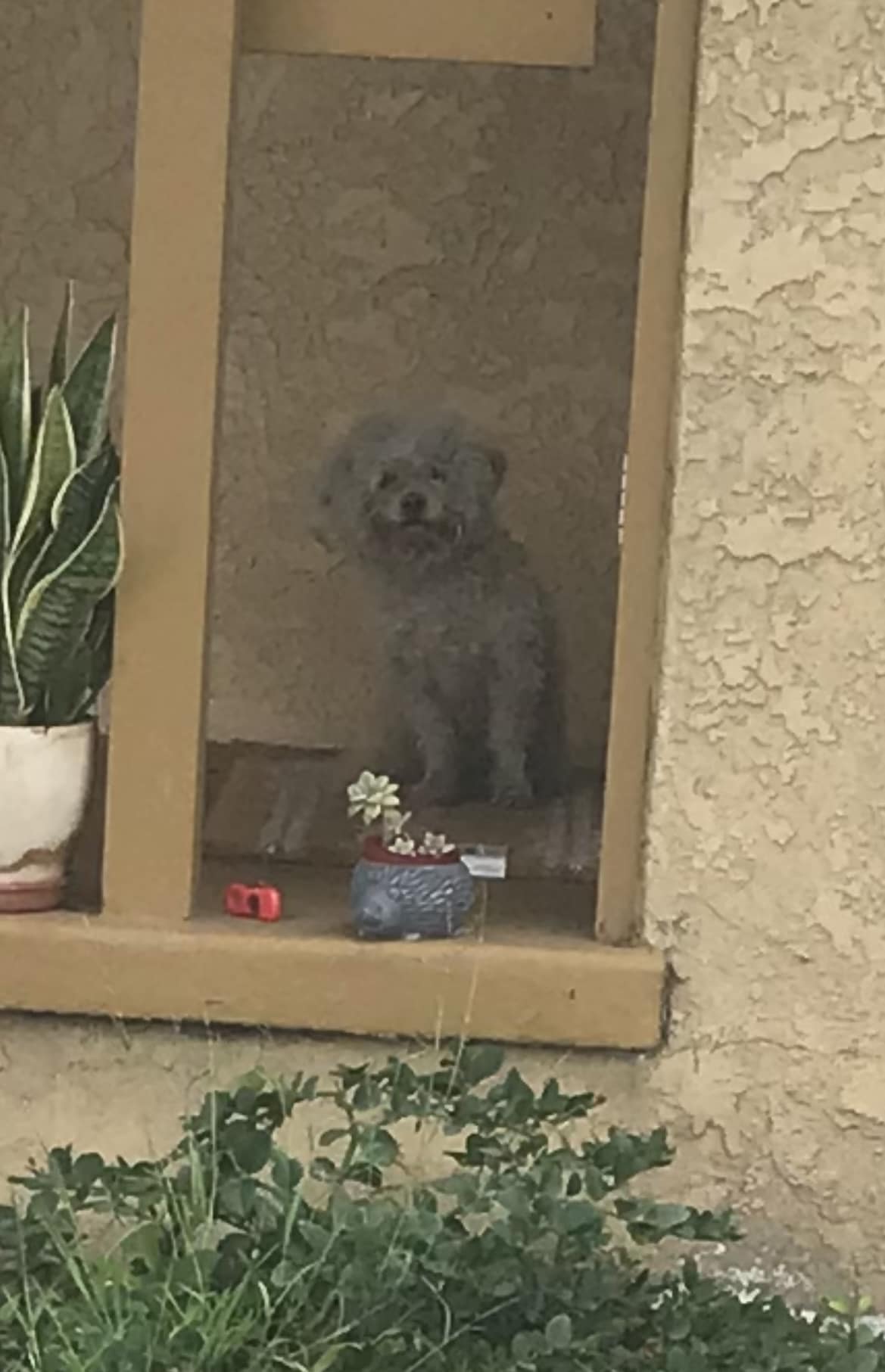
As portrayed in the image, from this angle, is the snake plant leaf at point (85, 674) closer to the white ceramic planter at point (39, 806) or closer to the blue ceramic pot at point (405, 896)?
the white ceramic planter at point (39, 806)

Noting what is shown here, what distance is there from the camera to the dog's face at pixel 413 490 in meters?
2.45

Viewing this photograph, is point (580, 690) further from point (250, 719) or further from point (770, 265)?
point (770, 265)

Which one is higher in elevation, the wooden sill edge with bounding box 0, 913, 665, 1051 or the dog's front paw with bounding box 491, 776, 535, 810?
the dog's front paw with bounding box 491, 776, 535, 810

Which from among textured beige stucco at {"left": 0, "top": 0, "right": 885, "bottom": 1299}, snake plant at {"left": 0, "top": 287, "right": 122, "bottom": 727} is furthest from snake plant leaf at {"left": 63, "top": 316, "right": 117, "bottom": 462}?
textured beige stucco at {"left": 0, "top": 0, "right": 885, "bottom": 1299}

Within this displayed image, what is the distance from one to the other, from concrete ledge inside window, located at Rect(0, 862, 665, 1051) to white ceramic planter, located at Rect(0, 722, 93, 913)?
0.13 ft

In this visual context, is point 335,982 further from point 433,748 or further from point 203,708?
point 433,748

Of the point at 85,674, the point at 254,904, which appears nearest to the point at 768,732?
the point at 254,904

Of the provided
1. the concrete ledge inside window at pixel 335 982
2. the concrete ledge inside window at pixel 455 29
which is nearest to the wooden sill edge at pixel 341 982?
the concrete ledge inside window at pixel 335 982

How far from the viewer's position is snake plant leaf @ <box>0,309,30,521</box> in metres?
1.82

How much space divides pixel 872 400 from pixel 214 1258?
90 centimetres

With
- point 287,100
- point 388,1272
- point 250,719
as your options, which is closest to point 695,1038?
point 388,1272

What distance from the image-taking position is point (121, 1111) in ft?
6.09

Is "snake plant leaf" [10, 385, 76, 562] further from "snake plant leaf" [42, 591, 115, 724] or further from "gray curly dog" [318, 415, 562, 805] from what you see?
"gray curly dog" [318, 415, 562, 805]

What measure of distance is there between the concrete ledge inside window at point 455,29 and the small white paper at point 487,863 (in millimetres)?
795
